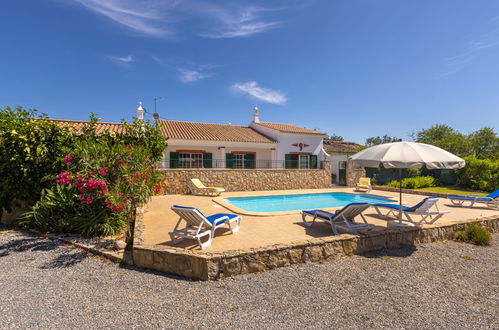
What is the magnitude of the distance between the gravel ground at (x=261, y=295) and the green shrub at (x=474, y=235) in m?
1.44

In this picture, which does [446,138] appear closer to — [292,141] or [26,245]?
[292,141]

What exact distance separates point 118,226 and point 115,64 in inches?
636

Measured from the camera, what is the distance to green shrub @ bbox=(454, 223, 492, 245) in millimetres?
6422

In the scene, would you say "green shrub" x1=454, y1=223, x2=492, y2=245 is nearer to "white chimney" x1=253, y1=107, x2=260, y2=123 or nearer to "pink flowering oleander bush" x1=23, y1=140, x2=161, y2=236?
"pink flowering oleander bush" x1=23, y1=140, x2=161, y2=236

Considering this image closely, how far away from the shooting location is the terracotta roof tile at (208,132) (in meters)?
19.3

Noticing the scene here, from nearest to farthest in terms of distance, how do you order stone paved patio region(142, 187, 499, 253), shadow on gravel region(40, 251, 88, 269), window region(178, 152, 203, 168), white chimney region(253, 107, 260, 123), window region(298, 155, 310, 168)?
shadow on gravel region(40, 251, 88, 269) < stone paved patio region(142, 187, 499, 253) < window region(178, 152, 203, 168) < window region(298, 155, 310, 168) < white chimney region(253, 107, 260, 123)

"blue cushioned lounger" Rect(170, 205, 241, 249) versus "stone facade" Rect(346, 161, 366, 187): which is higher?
"stone facade" Rect(346, 161, 366, 187)

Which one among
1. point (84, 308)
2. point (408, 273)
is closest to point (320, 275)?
point (408, 273)

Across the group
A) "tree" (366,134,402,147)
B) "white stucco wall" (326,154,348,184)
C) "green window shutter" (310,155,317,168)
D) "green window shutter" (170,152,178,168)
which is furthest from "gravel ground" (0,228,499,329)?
"tree" (366,134,402,147)

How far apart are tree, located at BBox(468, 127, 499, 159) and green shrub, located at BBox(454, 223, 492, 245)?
38216mm

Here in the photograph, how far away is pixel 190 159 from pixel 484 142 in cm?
4483

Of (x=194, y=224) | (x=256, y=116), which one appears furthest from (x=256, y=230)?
(x=256, y=116)

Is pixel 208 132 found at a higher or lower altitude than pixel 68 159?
higher

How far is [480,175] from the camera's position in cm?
1859
